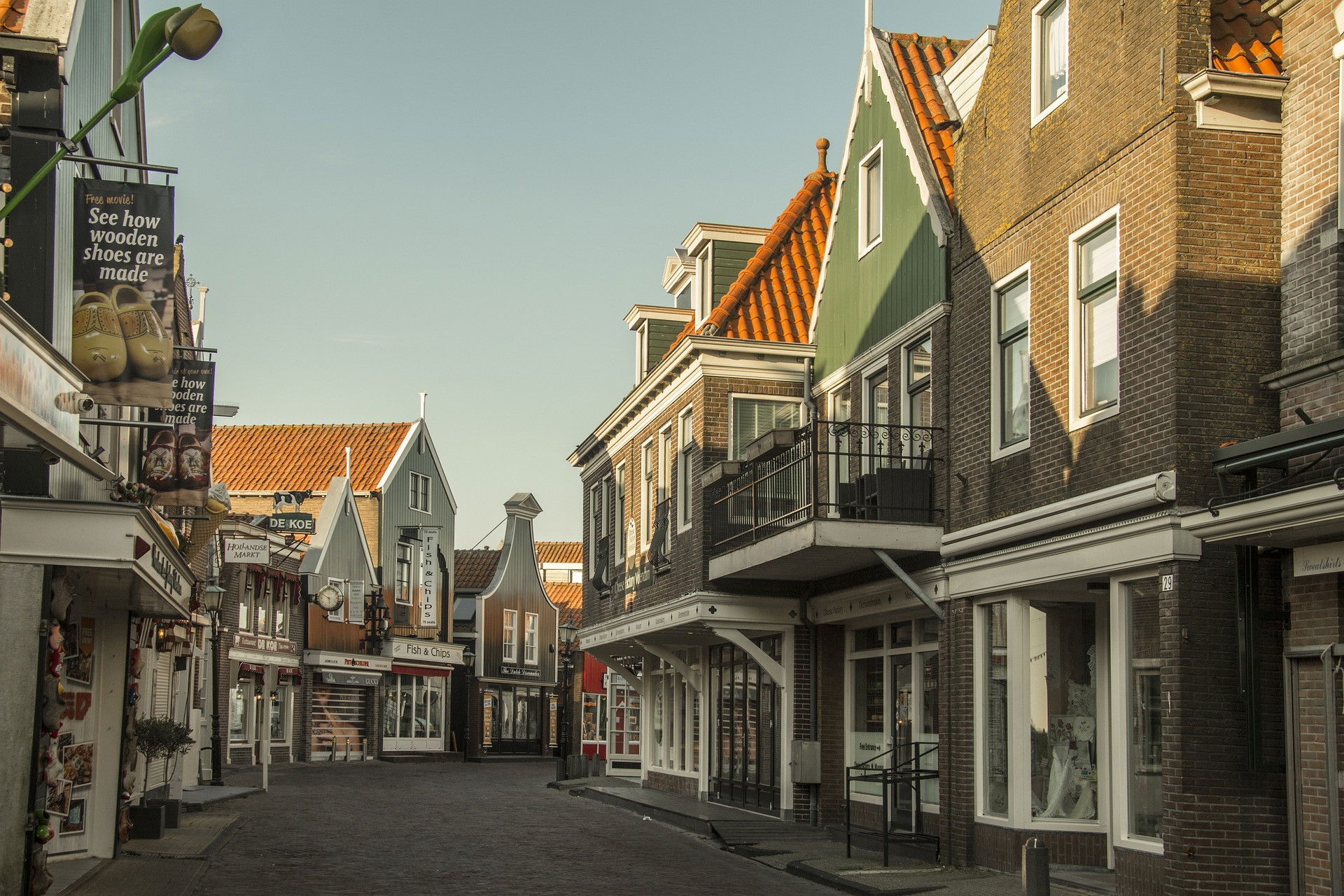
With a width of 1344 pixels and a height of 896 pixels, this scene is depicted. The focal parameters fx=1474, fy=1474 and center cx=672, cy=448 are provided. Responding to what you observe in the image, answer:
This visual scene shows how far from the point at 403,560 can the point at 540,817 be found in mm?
27801

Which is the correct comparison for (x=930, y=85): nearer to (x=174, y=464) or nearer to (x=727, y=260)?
(x=727, y=260)

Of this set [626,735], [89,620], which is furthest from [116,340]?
[626,735]

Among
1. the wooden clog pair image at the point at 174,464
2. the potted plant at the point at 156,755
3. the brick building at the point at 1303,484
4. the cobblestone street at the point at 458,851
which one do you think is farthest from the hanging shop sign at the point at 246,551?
the brick building at the point at 1303,484

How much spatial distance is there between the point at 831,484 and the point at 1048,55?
7.18 meters

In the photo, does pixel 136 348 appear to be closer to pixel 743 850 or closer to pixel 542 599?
pixel 743 850

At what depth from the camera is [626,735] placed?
37.4 m

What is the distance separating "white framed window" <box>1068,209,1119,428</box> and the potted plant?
11.7 m

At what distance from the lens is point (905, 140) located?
56.3 ft

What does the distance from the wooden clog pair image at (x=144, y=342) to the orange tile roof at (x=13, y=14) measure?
2569mm

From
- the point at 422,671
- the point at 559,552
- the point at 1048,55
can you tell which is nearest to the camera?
the point at 1048,55

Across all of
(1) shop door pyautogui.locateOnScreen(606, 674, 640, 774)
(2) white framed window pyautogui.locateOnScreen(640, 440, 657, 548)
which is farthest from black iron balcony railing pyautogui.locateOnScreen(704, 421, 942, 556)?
Answer: (1) shop door pyautogui.locateOnScreen(606, 674, 640, 774)

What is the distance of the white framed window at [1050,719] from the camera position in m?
13.6

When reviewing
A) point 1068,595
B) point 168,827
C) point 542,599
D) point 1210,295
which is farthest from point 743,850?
point 542,599

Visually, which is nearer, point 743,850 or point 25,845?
point 25,845
